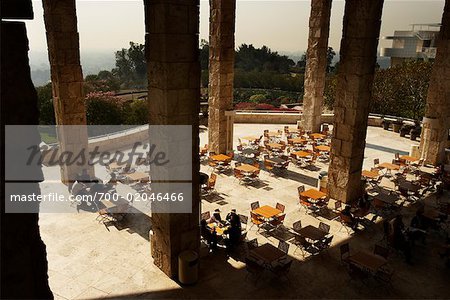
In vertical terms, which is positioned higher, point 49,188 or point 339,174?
point 339,174

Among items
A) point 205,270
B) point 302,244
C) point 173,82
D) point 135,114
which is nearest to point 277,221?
point 302,244

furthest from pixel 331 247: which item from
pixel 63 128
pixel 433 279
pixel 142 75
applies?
pixel 142 75

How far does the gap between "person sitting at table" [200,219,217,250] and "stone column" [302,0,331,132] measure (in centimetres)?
1364

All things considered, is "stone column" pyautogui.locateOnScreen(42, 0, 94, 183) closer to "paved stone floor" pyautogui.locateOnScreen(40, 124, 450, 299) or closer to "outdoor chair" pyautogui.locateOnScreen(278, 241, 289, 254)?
"paved stone floor" pyautogui.locateOnScreen(40, 124, 450, 299)

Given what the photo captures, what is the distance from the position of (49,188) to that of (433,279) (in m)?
12.4

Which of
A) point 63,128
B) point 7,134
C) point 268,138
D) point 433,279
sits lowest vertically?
point 433,279

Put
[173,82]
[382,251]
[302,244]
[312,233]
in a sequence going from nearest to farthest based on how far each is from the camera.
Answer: [173,82]
[382,251]
[302,244]
[312,233]

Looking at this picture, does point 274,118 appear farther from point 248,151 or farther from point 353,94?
point 353,94

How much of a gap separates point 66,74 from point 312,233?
930 centimetres

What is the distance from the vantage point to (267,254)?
8250mm

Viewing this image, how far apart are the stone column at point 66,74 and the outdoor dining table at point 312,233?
27.7 feet

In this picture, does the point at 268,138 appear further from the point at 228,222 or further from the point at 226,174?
the point at 228,222

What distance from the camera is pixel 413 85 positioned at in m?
25.8

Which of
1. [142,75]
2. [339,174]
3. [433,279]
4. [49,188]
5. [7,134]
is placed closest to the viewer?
[7,134]
